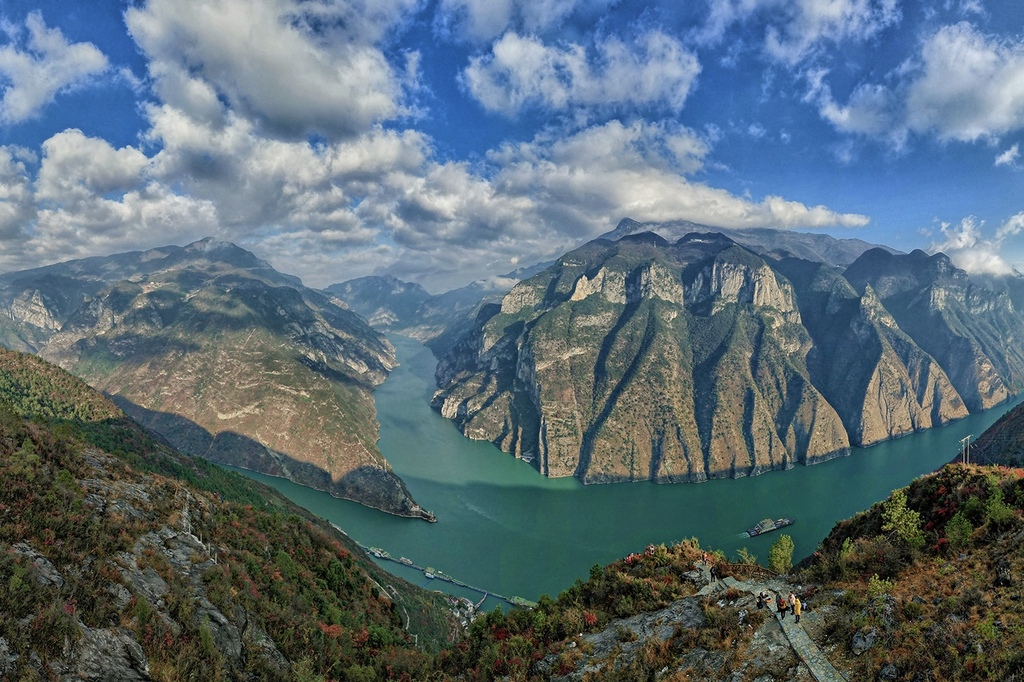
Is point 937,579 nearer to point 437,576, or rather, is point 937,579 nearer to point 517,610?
point 517,610

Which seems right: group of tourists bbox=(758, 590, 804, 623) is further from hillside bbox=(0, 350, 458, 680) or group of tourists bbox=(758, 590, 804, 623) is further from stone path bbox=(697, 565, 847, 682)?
hillside bbox=(0, 350, 458, 680)

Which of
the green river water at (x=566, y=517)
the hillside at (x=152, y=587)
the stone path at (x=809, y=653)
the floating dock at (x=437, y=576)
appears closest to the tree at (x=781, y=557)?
the stone path at (x=809, y=653)

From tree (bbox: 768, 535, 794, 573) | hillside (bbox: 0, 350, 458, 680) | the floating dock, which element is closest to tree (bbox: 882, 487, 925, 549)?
tree (bbox: 768, 535, 794, 573)

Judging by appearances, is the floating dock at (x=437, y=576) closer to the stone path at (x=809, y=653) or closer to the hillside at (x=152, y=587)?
the hillside at (x=152, y=587)

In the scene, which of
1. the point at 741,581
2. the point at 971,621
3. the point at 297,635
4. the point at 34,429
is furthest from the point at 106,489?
the point at 971,621

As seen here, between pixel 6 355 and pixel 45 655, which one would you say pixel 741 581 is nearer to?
pixel 45 655
